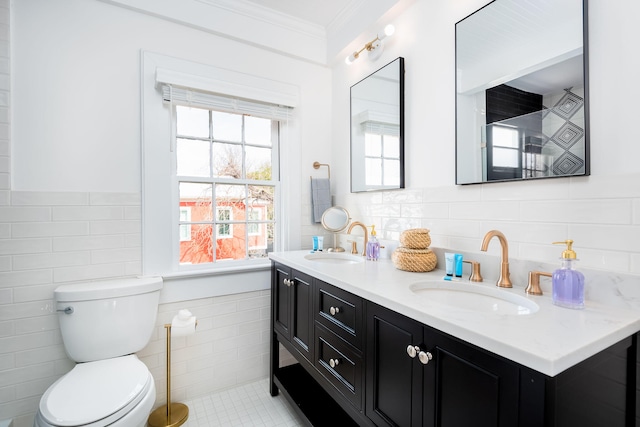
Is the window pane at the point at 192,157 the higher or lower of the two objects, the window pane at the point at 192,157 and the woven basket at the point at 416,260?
the higher

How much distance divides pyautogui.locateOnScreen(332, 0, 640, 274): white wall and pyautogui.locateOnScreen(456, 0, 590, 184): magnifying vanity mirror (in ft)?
0.15

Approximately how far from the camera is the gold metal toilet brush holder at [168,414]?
1.76 meters

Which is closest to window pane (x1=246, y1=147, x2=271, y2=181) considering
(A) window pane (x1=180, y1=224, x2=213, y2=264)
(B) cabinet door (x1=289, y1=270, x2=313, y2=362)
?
(A) window pane (x1=180, y1=224, x2=213, y2=264)

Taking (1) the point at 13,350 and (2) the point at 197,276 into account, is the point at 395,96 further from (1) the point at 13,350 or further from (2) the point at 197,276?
(1) the point at 13,350

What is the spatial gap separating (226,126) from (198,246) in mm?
880

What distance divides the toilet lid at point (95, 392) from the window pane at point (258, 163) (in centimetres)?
138

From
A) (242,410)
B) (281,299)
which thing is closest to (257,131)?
(281,299)

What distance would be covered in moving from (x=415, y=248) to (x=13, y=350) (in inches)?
84.1

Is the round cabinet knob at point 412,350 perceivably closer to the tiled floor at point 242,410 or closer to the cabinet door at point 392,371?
the cabinet door at point 392,371

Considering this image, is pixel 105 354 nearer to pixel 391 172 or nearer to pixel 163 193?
pixel 163 193

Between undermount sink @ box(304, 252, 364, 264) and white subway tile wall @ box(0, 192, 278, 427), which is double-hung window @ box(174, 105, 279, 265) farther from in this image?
undermount sink @ box(304, 252, 364, 264)

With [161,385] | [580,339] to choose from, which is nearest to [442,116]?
[580,339]

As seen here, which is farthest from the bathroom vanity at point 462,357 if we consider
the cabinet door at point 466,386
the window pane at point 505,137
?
the window pane at point 505,137

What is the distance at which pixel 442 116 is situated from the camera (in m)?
1.62
